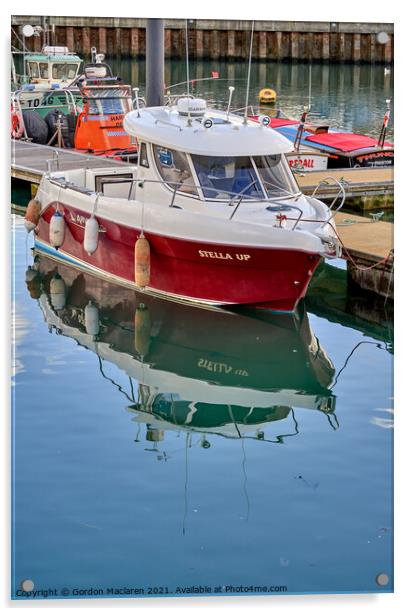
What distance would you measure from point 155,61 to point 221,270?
245 centimetres

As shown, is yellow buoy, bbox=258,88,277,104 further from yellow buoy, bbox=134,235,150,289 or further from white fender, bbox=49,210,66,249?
yellow buoy, bbox=134,235,150,289

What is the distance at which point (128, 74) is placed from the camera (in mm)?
22500

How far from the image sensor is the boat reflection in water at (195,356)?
981 cm

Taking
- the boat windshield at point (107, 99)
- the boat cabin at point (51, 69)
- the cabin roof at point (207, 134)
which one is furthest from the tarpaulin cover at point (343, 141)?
the cabin roof at point (207, 134)

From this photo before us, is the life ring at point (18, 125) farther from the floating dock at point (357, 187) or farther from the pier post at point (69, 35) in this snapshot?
the floating dock at point (357, 187)

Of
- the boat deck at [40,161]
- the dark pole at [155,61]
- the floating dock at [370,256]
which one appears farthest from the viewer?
the boat deck at [40,161]

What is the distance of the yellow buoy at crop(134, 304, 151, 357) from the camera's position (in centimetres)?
1184

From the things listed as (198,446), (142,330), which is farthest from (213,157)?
(198,446)

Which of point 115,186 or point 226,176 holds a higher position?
point 226,176

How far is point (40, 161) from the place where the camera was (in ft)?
58.7

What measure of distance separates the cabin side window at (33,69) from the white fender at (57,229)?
1164 centimetres

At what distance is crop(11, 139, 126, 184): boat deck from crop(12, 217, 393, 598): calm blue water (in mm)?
3932

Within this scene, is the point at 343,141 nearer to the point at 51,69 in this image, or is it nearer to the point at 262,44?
the point at 262,44

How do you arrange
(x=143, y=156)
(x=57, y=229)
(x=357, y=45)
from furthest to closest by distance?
1. (x=57, y=229)
2. (x=143, y=156)
3. (x=357, y=45)
